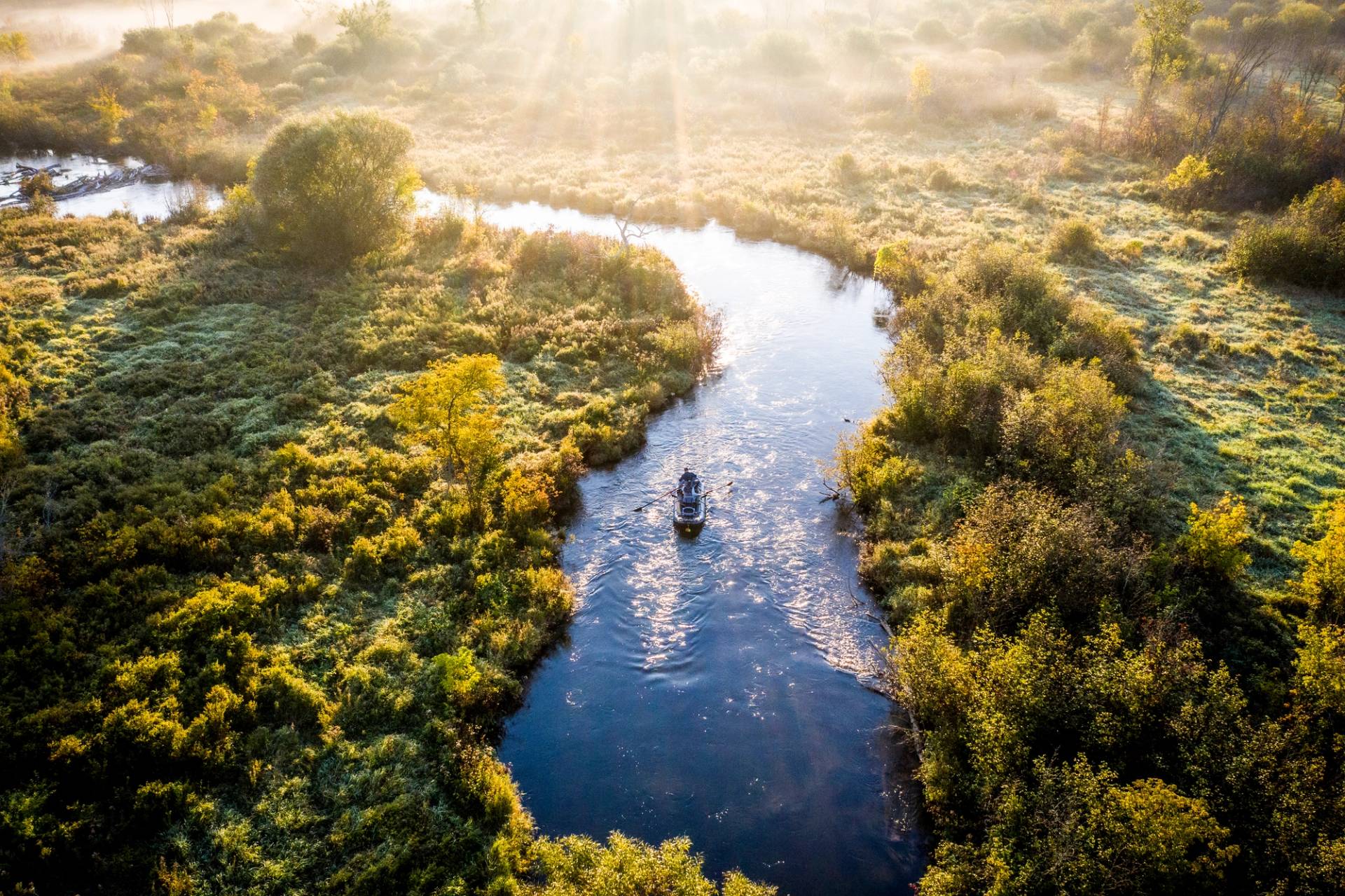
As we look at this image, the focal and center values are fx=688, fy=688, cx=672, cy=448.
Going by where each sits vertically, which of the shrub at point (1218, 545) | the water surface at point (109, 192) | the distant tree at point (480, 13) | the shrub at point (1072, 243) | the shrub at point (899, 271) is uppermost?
the distant tree at point (480, 13)

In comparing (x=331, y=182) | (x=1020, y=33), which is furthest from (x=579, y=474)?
(x=1020, y=33)

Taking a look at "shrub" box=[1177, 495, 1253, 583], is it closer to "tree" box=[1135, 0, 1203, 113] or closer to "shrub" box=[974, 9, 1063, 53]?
"tree" box=[1135, 0, 1203, 113]

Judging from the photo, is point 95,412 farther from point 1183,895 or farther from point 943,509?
point 1183,895

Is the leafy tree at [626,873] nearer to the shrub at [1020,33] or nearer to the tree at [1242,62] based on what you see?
the tree at [1242,62]

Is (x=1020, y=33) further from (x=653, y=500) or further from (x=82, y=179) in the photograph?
(x=82, y=179)

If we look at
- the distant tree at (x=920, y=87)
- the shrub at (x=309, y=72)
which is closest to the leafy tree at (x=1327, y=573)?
the distant tree at (x=920, y=87)

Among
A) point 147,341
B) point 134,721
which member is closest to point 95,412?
point 147,341

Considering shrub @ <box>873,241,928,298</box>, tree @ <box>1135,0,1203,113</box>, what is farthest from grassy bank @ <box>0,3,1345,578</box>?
tree @ <box>1135,0,1203,113</box>
